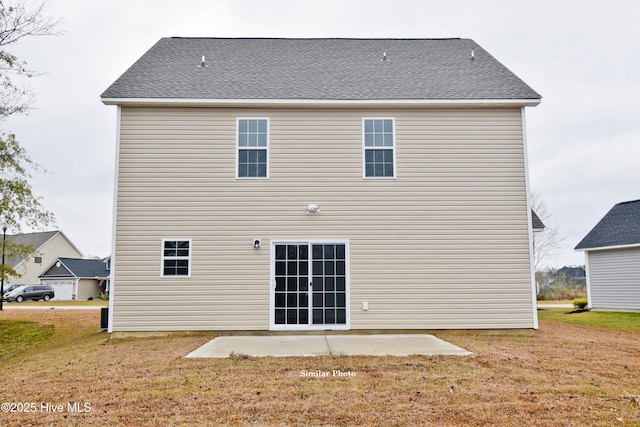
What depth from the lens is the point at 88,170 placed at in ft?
77.7

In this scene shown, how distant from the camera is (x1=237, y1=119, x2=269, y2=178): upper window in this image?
34.4ft

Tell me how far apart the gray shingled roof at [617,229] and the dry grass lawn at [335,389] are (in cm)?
1121

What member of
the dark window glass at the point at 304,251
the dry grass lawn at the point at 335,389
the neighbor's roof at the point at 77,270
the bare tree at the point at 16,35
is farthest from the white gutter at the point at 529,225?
the neighbor's roof at the point at 77,270

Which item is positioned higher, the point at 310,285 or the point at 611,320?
the point at 310,285

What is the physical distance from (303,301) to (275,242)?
4.79ft

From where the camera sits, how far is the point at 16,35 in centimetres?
1295

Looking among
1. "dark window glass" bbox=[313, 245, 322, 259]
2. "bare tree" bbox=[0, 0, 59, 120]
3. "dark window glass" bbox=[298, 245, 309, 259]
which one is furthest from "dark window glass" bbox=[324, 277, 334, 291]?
"bare tree" bbox=[0, 0, 59, 120]

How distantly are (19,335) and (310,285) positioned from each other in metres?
8.70

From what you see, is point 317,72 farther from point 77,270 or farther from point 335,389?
point 77,270

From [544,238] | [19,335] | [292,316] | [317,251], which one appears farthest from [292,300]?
[544,238]

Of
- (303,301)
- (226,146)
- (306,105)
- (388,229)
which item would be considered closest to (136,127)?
(226,146)

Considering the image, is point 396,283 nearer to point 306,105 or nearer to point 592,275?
point 306,105

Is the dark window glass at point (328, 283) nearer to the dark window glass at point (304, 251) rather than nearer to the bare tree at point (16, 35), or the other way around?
the dark window glass at point (304, 251)

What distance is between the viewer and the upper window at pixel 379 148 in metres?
10.6
